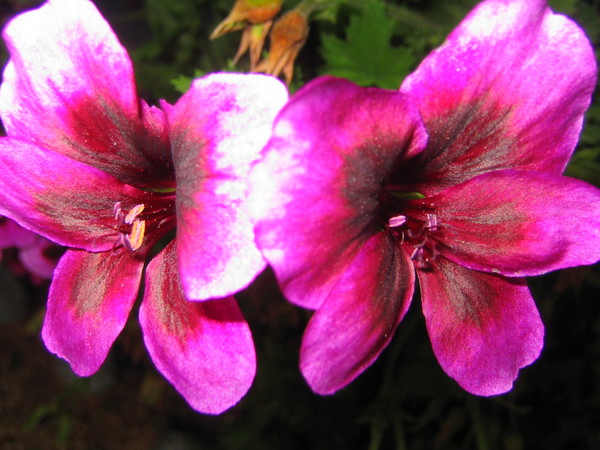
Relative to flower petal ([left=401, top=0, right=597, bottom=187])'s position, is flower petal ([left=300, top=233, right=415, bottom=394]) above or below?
below

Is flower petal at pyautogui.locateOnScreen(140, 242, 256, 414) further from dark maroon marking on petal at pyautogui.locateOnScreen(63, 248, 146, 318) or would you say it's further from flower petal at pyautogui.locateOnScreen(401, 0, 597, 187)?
flower petal at pyautogui.locateOnScreen(401, 0, 597, 187)

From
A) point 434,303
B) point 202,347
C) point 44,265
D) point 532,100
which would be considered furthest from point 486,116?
point 44,265

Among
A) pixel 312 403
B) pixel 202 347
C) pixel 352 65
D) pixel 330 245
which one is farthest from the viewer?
pixel 312 403

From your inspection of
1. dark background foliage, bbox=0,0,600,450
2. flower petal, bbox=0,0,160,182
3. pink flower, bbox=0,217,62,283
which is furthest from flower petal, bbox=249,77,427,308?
pink flower, bbox=0,217,62,283

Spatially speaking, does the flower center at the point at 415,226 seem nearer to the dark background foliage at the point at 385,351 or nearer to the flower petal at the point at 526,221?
the flower petal at the point at 526,221

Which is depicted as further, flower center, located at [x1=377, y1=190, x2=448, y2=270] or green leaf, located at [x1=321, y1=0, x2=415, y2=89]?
green leaf, located at [x1=321, y1=0, x2=415, y2=89]

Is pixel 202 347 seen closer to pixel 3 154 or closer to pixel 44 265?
pixel 3 154

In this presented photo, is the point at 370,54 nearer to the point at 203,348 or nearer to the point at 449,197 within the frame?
the point at 449,197
